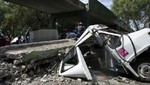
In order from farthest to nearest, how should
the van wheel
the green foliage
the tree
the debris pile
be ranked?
the tree, the green foliage, the van wheel, the debris pile

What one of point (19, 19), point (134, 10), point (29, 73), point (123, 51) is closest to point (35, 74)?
point (29, 73)

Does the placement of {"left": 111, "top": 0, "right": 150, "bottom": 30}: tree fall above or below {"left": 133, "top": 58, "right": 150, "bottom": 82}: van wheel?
above

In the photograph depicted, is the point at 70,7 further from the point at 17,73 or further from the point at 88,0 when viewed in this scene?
the point at 17,73

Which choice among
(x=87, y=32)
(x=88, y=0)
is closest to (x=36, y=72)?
(x=87, y=32)

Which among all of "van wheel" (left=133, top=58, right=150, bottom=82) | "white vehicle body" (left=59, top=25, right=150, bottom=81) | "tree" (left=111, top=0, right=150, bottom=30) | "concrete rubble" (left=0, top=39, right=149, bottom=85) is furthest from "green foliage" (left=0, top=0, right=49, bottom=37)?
"van wheel" (left=133, top=58, right=150, bottom=82)

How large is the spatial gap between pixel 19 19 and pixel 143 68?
28.8 meters

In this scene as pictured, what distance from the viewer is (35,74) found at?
26.1 feet

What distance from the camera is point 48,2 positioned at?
969 inches

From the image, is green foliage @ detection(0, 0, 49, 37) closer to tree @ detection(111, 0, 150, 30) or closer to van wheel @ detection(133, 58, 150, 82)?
tree @ detection(111, 0, 150, 30)

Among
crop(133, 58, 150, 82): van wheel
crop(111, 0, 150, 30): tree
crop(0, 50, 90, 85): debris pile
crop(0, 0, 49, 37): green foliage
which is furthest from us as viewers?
crop(111, 0, 150, 30): tree

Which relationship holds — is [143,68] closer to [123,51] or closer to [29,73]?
[123,51]

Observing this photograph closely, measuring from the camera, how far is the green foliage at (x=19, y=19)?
34188 mm

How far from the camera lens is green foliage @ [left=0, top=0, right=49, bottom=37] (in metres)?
34.2

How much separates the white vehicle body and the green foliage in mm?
27226
